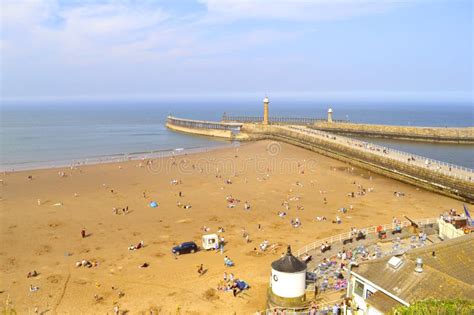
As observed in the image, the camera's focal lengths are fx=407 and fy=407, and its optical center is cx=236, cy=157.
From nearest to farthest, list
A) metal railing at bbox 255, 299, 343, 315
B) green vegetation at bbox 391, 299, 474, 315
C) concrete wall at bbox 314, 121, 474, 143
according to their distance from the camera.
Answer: green vegetation at bbox 391, 299, 474, 315, metal railing at bbox 255, 299, 343, 315, concrete wall at bbox 314, 121, 474, 143

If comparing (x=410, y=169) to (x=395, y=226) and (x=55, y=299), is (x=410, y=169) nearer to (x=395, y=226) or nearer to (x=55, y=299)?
(x=395, y=226)

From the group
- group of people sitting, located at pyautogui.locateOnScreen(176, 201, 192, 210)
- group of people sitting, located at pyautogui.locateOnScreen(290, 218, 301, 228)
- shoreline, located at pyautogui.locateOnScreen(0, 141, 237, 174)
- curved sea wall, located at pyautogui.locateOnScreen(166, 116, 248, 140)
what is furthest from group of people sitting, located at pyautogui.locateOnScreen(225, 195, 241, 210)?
curved sea wall, located at pyautogui.locateOnScreen(166, 116, 248, 140)

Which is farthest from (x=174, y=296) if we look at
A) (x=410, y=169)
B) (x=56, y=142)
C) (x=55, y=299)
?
(x=56, y=142)

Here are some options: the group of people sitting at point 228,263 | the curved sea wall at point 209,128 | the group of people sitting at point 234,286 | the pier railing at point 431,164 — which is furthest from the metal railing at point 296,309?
the curved sea wall at point 209,128

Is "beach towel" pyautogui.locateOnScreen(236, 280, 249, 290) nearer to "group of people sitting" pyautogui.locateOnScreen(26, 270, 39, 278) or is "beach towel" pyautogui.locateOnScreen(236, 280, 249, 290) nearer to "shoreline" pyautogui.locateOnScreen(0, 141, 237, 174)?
"group of people sitting" pyautogui.locateOnScreen(26, 270, 39, 278)

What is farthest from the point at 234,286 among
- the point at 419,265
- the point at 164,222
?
the point at 164,222

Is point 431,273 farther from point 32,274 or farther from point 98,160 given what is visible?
point 98,160
